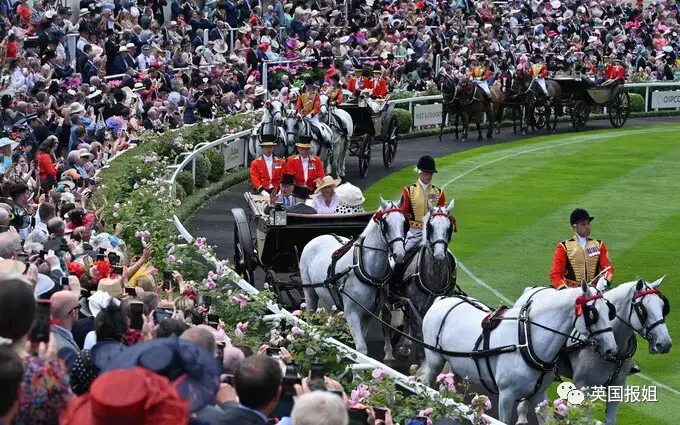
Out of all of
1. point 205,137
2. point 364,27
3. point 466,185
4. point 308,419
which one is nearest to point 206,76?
point 205,137

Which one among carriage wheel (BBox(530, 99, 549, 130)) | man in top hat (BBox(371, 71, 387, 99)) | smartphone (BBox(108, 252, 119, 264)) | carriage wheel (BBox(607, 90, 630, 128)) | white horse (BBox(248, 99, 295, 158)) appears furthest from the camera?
carriage wheel (BBox(607, 90, 630, 128))

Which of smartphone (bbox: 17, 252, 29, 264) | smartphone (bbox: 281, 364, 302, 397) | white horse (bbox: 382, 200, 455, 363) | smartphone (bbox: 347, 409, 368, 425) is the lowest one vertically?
white horse (bbox: 382, 200, 455, 363)

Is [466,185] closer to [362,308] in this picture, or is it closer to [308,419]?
[362,308]

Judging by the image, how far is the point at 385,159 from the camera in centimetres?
2964

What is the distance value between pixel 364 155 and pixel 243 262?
11.1 m

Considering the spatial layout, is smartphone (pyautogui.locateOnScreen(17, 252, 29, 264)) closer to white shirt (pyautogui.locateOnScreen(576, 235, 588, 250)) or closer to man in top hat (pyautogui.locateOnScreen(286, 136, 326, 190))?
white shirt (pyautogui.locateOnScreen(576, 235, 588, 250))

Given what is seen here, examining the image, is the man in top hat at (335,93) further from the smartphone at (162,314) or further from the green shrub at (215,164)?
the smartphone at (162,314)

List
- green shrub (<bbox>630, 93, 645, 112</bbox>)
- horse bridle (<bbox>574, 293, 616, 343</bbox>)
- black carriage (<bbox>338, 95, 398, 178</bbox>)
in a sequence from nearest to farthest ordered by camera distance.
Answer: horse bridle (<bbox>574, 293, 616, 343</bbox>) < black carriage (<bbox>338, 95, 398, 178</bbox>) < green shrub (<bbox>630, 93, 645, 112</bbox>)

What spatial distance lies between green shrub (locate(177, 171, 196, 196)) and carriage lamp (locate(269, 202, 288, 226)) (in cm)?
846

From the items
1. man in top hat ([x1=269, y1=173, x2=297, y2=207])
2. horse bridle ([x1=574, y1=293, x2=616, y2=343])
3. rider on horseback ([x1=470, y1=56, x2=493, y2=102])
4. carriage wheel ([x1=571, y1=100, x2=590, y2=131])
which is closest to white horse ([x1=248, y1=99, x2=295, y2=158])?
man in top hat ([x1=269, y1=173, x2=297, y2=207])

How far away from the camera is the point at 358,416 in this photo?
23.5 feet

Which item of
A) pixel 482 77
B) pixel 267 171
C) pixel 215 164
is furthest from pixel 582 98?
pixel 267 171

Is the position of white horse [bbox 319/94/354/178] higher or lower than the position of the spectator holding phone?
lower

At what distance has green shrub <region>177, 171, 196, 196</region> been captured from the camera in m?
24.0
